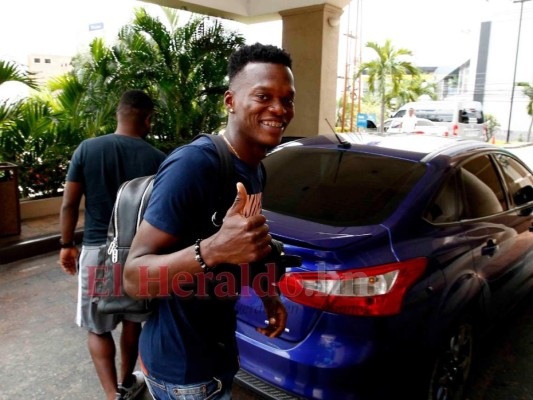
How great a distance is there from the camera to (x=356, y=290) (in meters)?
1.90

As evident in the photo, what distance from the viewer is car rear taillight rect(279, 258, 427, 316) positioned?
1.89 meters

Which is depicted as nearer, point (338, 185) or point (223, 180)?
point (223, 180)

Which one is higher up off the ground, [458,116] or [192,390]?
[458,116]

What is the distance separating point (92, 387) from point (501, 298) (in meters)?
2.71

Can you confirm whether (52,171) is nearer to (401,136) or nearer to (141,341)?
(401,136)

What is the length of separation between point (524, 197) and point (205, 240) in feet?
9.89

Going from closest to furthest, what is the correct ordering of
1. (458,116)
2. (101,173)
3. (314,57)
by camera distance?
(101,173) < (314,57) < (458,116)

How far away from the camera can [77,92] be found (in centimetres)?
624

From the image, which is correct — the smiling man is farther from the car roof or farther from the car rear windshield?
the car roof

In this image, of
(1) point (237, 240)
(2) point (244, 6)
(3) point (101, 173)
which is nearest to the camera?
(1) point (237, 240)

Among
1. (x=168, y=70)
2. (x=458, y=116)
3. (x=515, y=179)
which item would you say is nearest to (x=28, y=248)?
(x=168, y=70)

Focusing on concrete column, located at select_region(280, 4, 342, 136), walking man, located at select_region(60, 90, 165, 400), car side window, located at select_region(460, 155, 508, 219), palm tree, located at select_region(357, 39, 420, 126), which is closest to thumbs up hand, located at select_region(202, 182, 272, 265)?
walking man, located at select_region(60, 90, 165, 400)

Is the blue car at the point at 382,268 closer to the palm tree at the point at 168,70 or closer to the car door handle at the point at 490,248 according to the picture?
the car door handle at the point at 490,248

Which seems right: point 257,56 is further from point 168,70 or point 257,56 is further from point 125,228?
point 168,70
